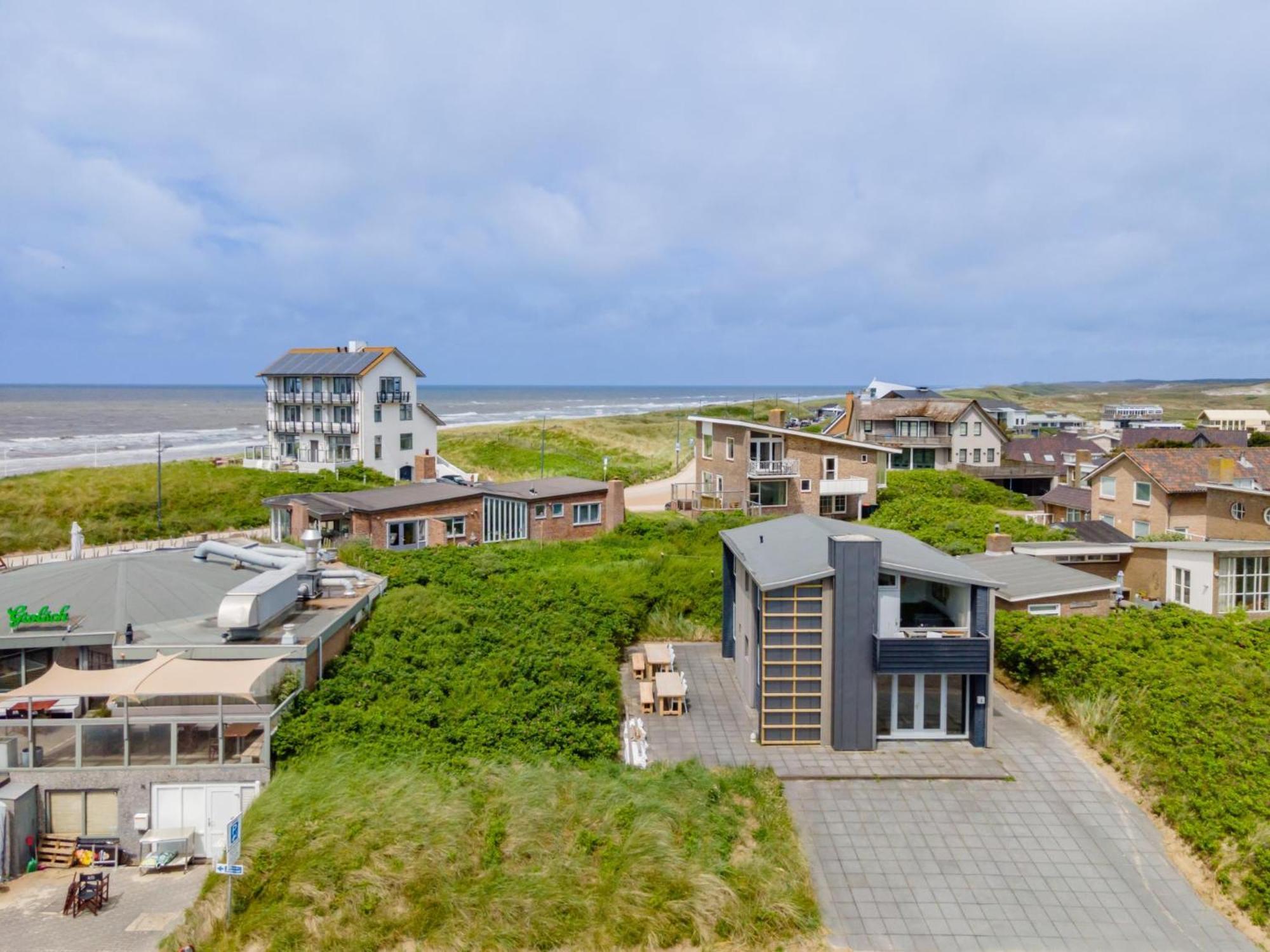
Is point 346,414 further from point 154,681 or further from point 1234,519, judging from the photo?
point 1234,519

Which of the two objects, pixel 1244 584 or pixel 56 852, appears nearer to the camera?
pixel 56 852

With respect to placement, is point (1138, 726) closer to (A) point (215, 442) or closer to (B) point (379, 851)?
(B) point (379, 851)

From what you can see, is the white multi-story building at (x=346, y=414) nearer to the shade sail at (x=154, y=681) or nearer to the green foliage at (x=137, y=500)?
the green foliage at (x=137, y=500)

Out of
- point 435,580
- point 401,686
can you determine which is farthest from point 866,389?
point 401,686

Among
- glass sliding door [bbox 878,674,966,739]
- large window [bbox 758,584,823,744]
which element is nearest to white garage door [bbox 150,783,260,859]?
large window [bbox 758,584,823,744]

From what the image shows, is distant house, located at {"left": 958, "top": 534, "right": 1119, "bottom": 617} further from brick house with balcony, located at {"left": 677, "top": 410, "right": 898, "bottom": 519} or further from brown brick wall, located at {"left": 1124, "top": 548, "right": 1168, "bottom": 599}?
brick house with balcony, located at {"left": 677, "top": 410, "right": 898, "bottom": 519}

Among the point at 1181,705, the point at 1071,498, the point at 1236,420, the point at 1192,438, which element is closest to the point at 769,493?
the point at 1071,498

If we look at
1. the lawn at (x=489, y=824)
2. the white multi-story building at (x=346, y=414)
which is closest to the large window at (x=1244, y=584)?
the lawn at (x=489, y=824)
